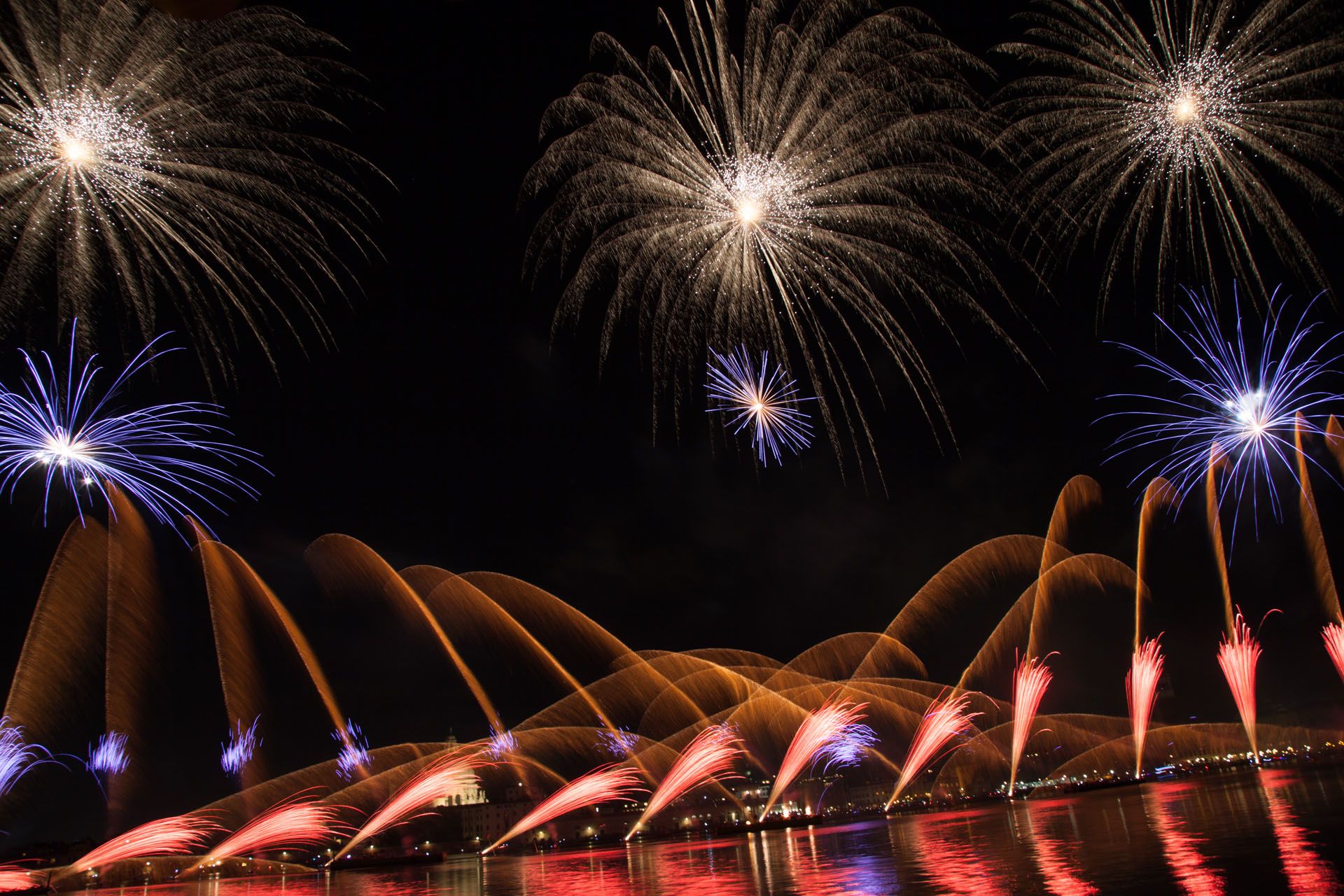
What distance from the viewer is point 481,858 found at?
62562mm

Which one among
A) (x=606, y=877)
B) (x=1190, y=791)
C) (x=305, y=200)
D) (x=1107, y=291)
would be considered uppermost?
(x=305, y=200)

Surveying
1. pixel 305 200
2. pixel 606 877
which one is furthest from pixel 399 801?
pixel 305 200

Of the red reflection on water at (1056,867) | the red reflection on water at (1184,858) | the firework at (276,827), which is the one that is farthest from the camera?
the firework at (276,827)

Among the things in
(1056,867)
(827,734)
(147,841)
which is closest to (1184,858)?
(1056,867)

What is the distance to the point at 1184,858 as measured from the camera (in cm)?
1814

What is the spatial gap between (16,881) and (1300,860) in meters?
67.0

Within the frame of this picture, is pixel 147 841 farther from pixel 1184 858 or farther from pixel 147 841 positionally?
pixel 1184 858

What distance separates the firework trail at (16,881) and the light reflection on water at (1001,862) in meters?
7.97

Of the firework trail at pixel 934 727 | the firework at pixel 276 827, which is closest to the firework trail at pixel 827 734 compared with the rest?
the firework trail at pixel 934 727

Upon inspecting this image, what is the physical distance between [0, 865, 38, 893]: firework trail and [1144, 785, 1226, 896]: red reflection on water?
184 feet

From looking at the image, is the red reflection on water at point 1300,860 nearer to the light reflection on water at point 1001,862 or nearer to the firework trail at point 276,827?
the light reflection on water at point 1001,862

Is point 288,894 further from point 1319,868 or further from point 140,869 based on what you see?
point 140,869

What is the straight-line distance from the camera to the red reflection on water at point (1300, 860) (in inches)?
500

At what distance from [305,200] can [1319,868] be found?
941 inches
